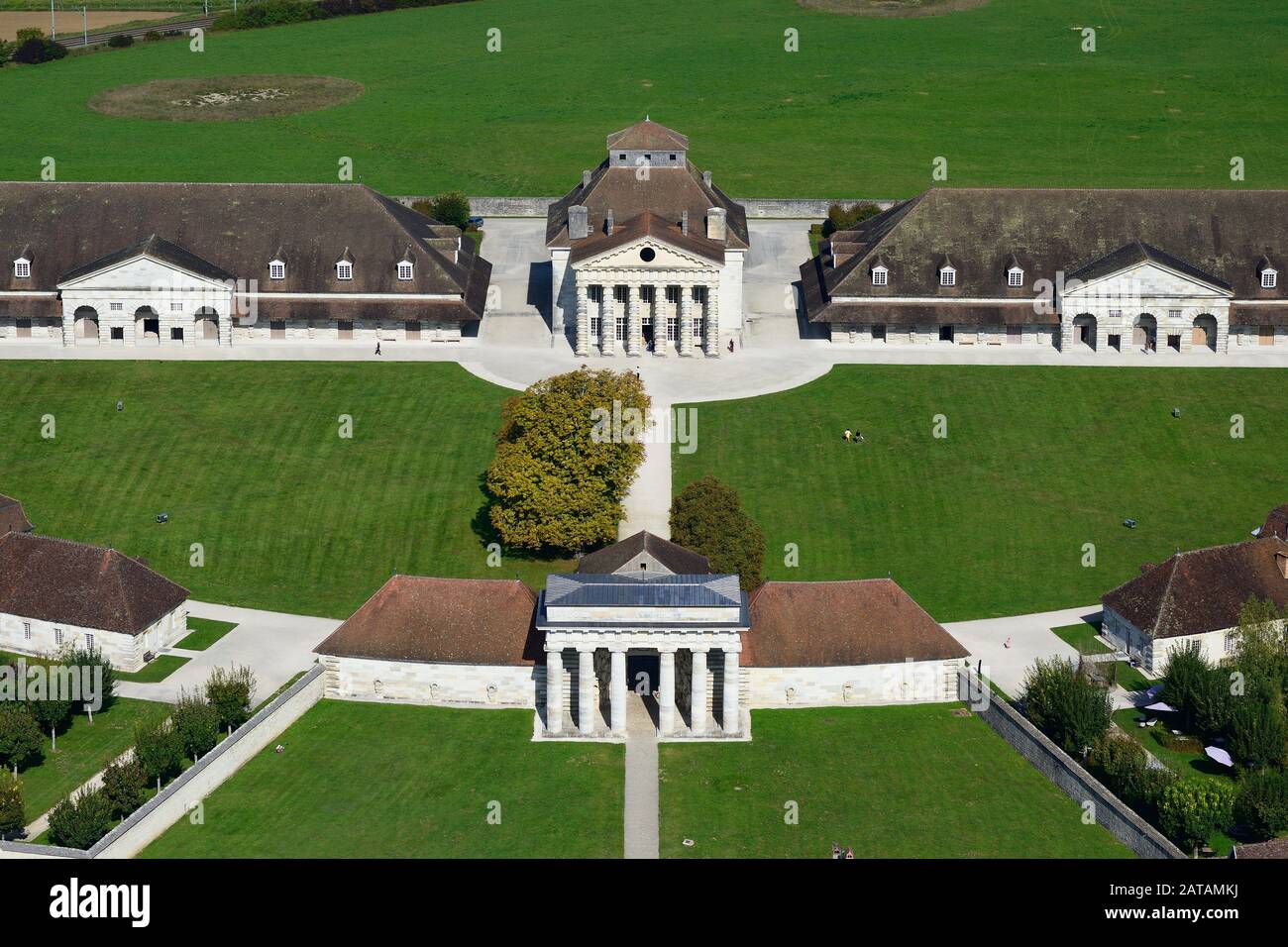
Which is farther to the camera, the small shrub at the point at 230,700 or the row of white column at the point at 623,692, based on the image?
the row of white column at the point at 623,692

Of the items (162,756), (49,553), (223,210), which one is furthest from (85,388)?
(162,756)

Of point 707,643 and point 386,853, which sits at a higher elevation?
point 707,643

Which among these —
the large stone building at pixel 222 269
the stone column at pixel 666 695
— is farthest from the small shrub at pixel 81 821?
the large stone building at pixel 222 269

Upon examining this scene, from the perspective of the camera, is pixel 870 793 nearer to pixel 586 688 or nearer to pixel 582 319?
pixel 586 688

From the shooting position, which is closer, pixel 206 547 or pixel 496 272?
pixel 206 547

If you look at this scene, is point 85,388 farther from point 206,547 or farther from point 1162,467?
point 1162,467

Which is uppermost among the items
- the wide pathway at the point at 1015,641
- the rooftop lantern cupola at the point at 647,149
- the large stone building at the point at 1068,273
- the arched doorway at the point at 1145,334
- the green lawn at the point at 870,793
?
the rooftop lantern cupola at the point at 647,149

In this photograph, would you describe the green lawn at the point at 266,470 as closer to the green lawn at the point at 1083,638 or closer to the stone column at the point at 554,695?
the stone column at the point at 554,695
